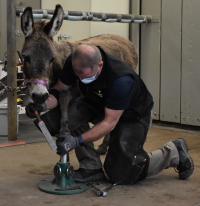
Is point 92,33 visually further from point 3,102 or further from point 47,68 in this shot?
point 47,68

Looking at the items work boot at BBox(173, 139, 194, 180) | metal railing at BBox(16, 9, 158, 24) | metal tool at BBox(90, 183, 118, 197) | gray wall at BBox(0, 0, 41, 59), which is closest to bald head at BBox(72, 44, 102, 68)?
metal tool at BBox(90, 183, 118, 197)

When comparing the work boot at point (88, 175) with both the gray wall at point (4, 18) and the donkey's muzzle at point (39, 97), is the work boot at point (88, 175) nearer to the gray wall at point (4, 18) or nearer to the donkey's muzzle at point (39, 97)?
the donkey's muzzle at point (39, 97)

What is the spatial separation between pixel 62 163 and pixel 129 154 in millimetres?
543

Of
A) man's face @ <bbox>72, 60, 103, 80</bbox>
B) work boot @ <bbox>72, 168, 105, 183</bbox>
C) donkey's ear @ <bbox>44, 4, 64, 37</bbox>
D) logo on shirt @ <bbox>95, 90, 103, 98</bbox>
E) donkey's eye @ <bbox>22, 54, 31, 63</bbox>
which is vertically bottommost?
work boot @ <bbox>72, 168, 105, 183</bbox>

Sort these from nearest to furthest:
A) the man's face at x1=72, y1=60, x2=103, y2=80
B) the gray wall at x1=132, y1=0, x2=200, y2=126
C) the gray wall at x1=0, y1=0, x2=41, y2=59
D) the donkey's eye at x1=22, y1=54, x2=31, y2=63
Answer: the man's face at x1=72, y1=60, x2=103, y2=80, the donkey's eye at x1=22, y1=54, x2=31, y2=63, the gray wall at x1=132, y1=0, x2=200, y2=126, the gray wall at x1=0, y1=0, x2=41, y2=59

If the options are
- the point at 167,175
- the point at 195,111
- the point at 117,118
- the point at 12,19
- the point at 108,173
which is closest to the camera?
the point at 117,118

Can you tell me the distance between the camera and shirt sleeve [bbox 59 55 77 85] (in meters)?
4.33

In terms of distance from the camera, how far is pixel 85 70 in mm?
3984

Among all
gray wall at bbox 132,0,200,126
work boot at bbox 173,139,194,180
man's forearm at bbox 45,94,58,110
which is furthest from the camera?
gray wall at bbox 132,0,200,126

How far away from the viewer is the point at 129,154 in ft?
14.0

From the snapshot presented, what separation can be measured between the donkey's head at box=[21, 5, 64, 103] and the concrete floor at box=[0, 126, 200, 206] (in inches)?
29.8

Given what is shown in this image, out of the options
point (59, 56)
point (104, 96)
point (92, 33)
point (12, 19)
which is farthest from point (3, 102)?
point (104, 96)

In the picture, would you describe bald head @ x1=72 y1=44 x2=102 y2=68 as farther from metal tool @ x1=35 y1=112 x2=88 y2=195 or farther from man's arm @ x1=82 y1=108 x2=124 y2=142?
metal tool @ x1=35 y1=112 x2=88 y2=195

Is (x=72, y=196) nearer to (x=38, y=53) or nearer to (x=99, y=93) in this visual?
(x=99, y=93)
